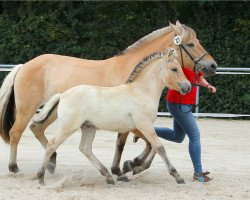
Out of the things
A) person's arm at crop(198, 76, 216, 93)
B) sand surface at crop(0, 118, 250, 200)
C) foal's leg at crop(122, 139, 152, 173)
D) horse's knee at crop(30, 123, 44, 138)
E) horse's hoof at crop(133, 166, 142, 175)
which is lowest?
sand surface at crop(0, 118, 250, 200)

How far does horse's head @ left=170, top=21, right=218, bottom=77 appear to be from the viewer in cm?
798

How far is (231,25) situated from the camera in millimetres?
16750

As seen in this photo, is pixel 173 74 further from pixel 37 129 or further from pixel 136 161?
pixel 37 129

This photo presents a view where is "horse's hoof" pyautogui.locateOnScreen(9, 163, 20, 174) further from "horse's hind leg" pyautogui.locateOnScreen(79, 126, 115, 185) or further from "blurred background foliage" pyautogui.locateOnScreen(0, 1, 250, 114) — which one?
"blurred background foliage" pyautogui.locateOnScreen(0, 1, 250, 114)

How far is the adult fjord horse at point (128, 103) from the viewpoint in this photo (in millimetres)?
7199

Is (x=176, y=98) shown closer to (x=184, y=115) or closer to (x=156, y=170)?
(x=184, y=115)

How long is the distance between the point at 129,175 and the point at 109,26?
969 cm

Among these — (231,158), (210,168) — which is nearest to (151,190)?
(210,168)

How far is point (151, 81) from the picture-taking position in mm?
7426

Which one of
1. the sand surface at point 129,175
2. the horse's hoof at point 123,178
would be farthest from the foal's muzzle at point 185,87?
the horse's hoof at point 123,178

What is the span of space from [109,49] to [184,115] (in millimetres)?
9469

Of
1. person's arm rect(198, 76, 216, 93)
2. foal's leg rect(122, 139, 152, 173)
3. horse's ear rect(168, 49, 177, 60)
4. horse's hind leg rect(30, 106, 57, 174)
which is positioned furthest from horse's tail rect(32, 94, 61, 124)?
person's arm rect(198, 76, 216, 93)

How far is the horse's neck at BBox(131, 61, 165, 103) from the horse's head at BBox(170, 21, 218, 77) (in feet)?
2.38

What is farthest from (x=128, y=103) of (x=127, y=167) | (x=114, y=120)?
(x=127, y=167)
